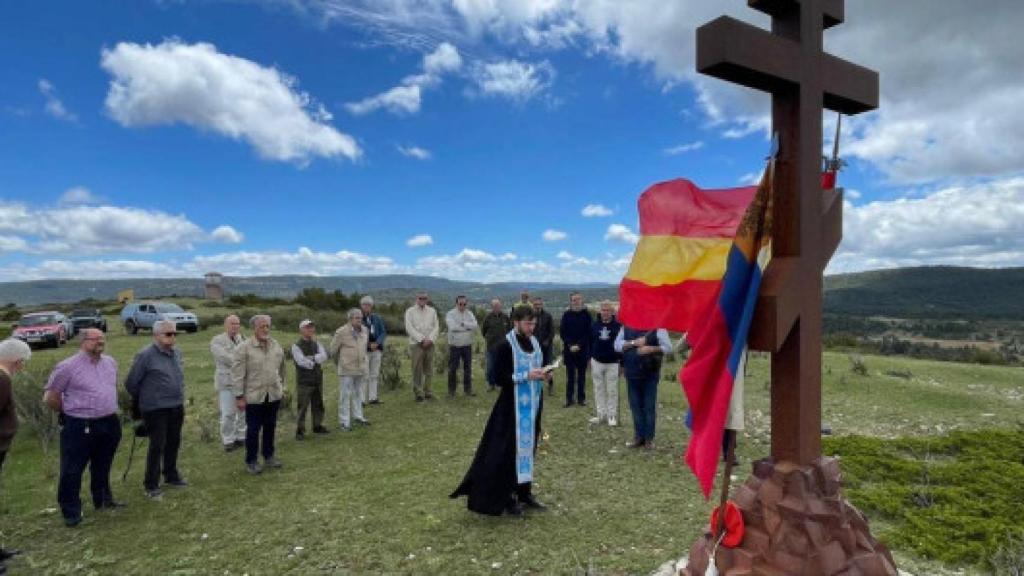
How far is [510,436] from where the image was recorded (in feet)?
18.7

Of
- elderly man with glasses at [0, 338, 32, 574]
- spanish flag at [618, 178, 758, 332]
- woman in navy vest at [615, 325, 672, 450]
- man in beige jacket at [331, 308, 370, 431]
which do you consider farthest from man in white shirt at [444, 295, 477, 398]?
spanish flag at [618, 178, 758, 332]

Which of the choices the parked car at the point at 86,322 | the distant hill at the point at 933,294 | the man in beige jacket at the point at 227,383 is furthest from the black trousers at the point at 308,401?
the distant hill at the point at 933,294

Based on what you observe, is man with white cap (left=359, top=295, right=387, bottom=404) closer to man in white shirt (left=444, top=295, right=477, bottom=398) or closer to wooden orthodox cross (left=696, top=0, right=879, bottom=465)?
man in white shirt (left=444, top=295, right=477, bottom=398)

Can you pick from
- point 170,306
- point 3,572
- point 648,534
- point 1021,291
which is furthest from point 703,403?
point 1021,291

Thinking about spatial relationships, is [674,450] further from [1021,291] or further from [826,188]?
[1021,291]

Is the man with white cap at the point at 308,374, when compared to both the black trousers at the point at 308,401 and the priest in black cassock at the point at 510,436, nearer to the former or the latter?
the black trousers at the point at 308,401

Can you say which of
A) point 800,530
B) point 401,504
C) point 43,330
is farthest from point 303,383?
point 43,330

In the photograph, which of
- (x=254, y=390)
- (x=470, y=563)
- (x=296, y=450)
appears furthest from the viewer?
(x=296, y=450)

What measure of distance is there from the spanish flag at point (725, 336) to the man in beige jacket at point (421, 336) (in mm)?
8296

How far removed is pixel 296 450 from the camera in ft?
28.0

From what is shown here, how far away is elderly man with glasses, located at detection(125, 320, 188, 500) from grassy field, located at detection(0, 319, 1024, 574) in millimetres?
408

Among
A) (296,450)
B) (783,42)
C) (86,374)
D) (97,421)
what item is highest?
(783,42)

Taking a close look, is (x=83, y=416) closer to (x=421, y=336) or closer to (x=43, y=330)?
(x=421, y=336)

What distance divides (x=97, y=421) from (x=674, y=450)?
21.7ft
